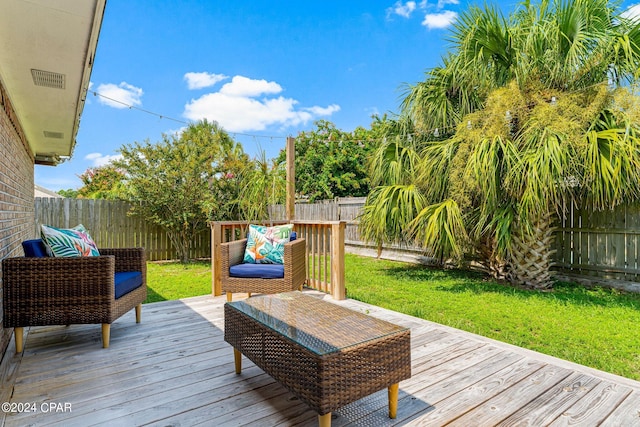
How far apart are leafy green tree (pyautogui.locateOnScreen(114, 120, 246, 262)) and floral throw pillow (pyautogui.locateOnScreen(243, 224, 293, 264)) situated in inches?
147

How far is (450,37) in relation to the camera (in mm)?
5309

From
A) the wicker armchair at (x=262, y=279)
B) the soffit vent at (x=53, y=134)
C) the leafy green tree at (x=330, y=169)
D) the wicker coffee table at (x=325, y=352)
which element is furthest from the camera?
the leafy green tree at (x=330, y=169)

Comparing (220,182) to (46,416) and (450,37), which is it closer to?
(450,37)

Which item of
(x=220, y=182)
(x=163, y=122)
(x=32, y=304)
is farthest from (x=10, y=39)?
(x=220, y=182)

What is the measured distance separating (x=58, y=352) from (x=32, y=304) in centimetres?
40

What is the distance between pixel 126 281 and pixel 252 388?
63.0 inches

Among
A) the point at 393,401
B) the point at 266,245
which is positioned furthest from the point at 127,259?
the point at 393,401

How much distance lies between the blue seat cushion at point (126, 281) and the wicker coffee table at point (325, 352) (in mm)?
1270

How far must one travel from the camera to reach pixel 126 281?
2.96 metres

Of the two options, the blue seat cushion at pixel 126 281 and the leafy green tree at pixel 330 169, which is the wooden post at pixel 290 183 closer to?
the blue seat cushion at pixel 126 281

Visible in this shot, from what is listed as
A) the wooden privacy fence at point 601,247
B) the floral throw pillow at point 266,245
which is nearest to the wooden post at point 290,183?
the floral throw pillow at point 266,245

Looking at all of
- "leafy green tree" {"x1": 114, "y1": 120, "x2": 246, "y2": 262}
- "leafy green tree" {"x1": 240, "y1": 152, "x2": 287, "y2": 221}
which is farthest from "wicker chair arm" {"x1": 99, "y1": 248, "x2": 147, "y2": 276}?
"leafy green tree" {"x1": 114, "y1": 120, "x2": 246, "y2": 262}

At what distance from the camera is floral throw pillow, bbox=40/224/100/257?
111 inches

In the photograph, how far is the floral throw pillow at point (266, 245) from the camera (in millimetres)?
4035
